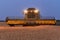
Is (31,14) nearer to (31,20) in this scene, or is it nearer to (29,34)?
(31,20)

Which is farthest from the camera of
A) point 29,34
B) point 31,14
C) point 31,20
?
point 31,14

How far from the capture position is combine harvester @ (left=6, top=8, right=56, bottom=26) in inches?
715

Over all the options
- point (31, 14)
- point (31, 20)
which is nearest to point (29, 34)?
point (31, 20)

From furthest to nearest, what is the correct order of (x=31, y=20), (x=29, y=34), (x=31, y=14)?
(x=31, y=14) < (x=31, y=20) < (x=29, y=34)

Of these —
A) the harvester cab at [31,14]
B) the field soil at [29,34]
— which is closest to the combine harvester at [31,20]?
the harvester cab at [31,14]

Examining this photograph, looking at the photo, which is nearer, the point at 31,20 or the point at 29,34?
the point at 29,34

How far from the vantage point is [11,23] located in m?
18.2

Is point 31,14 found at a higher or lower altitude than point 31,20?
higher

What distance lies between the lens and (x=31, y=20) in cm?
1877

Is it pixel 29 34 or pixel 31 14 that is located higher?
pixel 31 14

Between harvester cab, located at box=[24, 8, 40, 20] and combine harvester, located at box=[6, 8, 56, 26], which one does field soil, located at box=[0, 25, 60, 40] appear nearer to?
combine harvester, located at box=[6, 8, 56, 26]

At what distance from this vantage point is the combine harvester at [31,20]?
18.2 m

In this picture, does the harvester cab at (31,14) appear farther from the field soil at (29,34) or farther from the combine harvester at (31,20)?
the field soil at (29,34)

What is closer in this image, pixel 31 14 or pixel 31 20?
pixel 31 20
